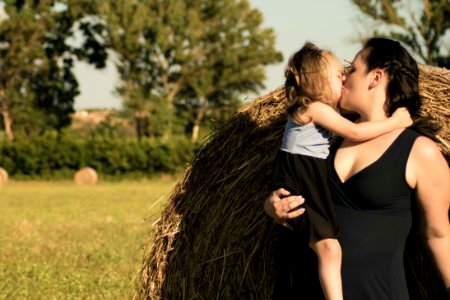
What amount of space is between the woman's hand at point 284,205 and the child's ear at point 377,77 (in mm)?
630

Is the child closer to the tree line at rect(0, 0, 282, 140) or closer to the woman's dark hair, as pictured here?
the woman's dark hair

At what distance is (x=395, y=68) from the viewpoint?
357cm

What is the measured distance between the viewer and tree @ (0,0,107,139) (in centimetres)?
5347

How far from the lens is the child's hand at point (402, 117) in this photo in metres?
3.63

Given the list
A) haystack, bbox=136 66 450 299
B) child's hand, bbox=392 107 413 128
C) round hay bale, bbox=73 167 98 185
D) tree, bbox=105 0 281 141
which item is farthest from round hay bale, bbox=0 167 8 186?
child's hand, bbox=392 107 413 128

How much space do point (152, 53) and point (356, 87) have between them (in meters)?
59.8

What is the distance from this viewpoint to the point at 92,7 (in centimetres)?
6006

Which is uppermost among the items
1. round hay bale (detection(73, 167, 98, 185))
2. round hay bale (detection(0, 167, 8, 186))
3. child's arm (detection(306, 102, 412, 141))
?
child's arm (detection(306, 102, 412, 141))

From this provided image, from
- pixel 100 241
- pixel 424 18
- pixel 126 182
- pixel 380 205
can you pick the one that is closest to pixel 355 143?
pixel 380 205

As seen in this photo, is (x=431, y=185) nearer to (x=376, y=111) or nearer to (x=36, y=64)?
(x=376, y=111)

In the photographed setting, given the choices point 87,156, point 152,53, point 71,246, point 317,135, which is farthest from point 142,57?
point 317,135

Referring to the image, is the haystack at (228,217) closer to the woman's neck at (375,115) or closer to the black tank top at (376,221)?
the woman's neck at (375,115)

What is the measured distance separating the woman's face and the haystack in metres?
1.74

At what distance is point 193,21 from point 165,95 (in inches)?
248
